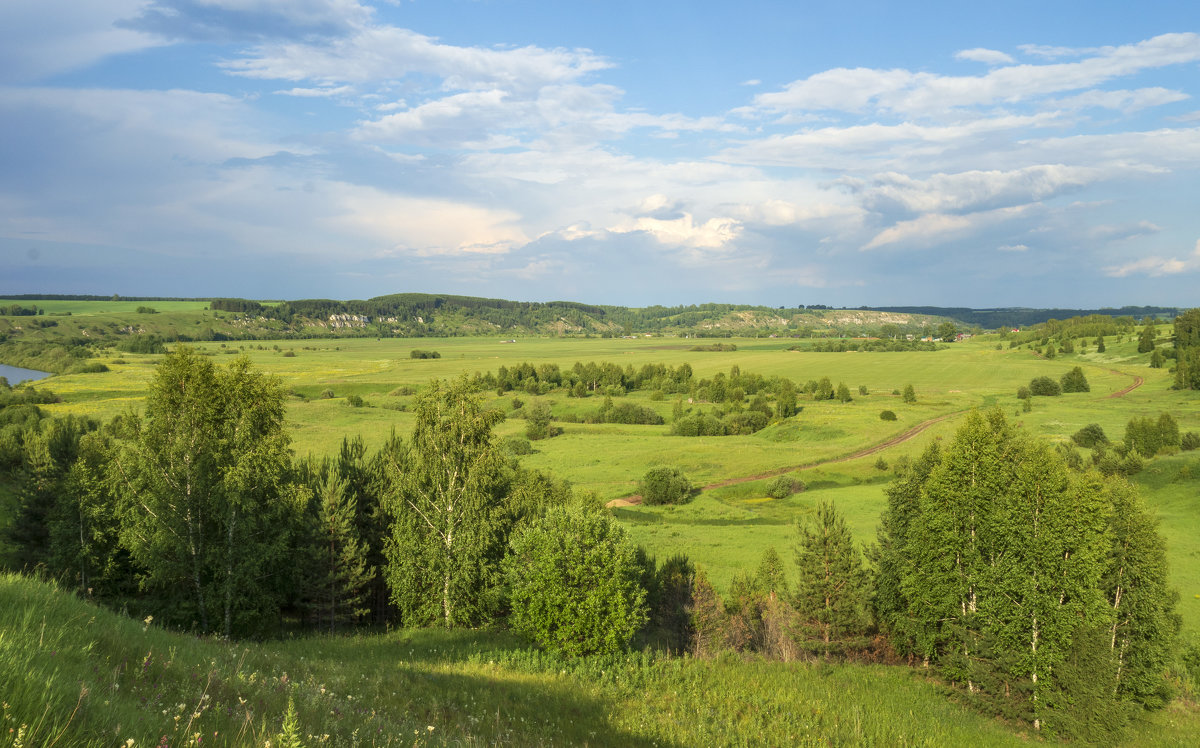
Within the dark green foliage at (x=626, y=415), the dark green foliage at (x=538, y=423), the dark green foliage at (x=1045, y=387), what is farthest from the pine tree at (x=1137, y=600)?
the dark green foliage at (x=1045, y=387)

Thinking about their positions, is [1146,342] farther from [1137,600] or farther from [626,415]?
[1137,600]

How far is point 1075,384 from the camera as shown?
454 ft

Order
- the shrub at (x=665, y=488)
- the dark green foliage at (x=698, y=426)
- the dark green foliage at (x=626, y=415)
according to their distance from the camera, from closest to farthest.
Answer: the shrub at (x=665, y=488)
the dark green foliage at (x=698, y=426)
the dark green foliage at (x=626, y=415)

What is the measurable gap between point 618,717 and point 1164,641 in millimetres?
26736

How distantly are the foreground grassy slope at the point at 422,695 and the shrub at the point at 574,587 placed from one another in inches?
63.0

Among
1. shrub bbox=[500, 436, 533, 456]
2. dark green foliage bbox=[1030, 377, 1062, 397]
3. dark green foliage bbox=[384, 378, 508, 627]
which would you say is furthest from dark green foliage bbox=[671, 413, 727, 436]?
dark green foliage bbox=[384, 378, 508, 627]

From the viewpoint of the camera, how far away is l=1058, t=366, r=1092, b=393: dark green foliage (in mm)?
137750

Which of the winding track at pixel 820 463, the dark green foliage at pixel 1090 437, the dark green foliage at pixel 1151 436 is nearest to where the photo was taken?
the dark green foliage at pixel 1151 436

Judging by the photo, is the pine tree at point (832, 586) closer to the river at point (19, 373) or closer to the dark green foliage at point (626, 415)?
the dark green foliage at point (626, 415)

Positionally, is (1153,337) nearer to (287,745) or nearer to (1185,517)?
(1185,517)

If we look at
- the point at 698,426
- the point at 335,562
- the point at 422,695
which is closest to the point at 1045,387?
the point at 698,426

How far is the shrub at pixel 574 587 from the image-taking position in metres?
22.7

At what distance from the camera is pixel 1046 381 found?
14200cm

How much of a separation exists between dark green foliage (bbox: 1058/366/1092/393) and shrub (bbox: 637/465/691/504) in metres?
110
